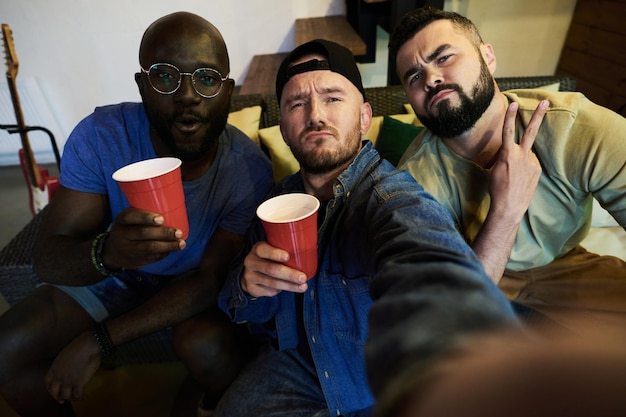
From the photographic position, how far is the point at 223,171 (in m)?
1.36

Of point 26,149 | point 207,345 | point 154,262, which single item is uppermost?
point 154,262

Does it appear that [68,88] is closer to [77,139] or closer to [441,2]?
[77,139]

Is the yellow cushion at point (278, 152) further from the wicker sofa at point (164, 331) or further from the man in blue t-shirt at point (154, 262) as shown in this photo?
the man in blue t-shirt at point (154, 262)

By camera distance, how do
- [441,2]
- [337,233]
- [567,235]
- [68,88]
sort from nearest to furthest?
[337,233]
[567,235]
[441,2]
[68,88]

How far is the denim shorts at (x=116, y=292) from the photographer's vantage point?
4.42 ft

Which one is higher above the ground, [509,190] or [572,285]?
[509,190]

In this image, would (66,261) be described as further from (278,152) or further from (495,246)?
(495,246)

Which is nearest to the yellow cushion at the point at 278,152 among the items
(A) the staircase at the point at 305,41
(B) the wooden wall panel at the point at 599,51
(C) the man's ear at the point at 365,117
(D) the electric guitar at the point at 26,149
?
(A) the staircase at the point at 305,41

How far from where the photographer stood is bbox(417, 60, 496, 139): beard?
1.22 m

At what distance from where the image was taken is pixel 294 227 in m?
0.72

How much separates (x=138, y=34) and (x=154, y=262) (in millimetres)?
3400

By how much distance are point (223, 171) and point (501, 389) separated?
122cm

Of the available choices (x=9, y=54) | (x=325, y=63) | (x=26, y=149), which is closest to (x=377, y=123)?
(x=325, y=63)

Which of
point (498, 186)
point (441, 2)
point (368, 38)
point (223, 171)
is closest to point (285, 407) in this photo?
point (223, 171)
